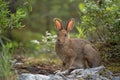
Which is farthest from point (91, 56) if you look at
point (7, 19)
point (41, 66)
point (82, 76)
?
point (7, 19)

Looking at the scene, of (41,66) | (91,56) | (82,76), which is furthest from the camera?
(41,66)

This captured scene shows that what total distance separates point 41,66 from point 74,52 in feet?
2.65

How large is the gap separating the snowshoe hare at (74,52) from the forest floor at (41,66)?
1.00ft

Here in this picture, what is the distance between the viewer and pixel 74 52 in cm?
1116

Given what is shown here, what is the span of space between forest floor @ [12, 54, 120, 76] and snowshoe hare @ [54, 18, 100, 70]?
0.31m

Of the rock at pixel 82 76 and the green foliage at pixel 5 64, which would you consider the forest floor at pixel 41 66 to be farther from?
the green foliage at pixel 5 64

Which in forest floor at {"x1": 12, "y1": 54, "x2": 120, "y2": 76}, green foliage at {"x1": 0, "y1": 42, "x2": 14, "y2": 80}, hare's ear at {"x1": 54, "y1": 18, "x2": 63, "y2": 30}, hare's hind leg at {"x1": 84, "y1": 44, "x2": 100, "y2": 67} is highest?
hare's ear at {"x1": 54, "y1": 18, "x2": 63, "y2": 30}

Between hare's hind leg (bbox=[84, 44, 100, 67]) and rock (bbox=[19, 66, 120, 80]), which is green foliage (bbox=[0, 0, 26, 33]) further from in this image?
hare's hind leg (bbox=[84, 44, 100, 67])

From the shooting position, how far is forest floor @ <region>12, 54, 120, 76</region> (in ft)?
35.5

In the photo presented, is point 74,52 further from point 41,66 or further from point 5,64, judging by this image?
point 5,64

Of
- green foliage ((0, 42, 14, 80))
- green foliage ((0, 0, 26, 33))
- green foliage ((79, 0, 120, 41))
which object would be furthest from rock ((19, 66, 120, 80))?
green foliage ((79, 0, 120, 41))

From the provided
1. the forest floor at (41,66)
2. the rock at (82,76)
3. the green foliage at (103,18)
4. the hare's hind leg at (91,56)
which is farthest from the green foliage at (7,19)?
the hare's hind leg at (91,56)

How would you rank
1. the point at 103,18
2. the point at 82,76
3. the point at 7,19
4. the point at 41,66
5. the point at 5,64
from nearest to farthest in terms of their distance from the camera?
the point at 5,64 < the point at 82,76 < the point at 7,19 < the point at 103,18 < the point at 41,66

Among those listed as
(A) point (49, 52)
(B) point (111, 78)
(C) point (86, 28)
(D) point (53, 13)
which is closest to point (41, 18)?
(D) point (53, 13)
